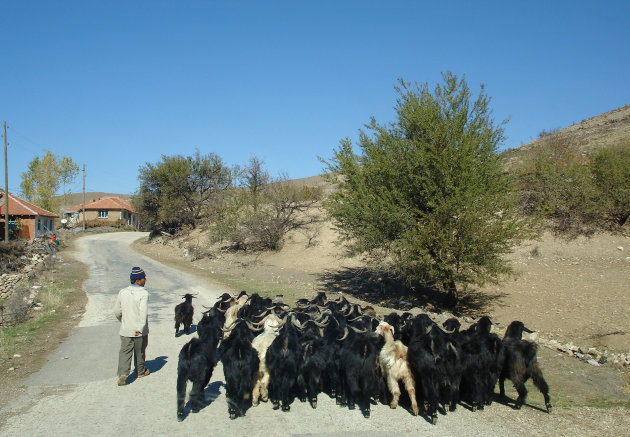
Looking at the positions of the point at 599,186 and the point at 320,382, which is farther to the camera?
the point at 599,186

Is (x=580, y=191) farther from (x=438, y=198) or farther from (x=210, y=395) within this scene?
(x=210, y=395)

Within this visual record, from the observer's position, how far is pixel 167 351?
958 cm

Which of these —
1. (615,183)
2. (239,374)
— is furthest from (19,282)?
(615,183)

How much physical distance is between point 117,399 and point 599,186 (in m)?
26.7

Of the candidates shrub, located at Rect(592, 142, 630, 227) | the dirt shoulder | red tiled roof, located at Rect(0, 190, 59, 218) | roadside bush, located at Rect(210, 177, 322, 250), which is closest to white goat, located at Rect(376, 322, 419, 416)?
→ the dirt shoulder

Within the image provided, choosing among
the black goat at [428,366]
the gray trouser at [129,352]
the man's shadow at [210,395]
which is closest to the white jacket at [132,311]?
the gray trouser at [129,352]

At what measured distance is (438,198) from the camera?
1642cm

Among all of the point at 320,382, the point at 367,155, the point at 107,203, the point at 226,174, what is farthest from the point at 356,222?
the point at 107,203

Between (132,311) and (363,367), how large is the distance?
3.83 metres

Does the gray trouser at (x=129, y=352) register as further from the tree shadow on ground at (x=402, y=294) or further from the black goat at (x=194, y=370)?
the tree shadow on ground at (x=402, y=294)

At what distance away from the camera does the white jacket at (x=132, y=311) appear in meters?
7.42

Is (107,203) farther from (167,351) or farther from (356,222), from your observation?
(167,351)

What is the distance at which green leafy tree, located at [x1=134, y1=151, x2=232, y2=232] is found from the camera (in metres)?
44.8

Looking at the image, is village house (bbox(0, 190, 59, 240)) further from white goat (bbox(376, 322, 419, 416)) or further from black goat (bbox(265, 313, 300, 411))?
white goat (bbox(376, 322, 419, 416))
